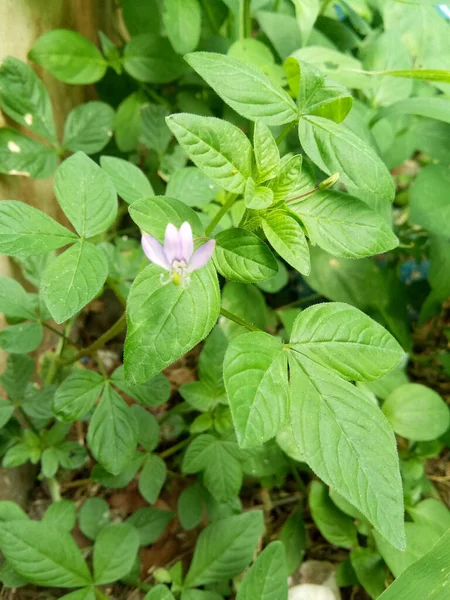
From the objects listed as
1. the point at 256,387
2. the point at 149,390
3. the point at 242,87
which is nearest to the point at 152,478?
the point at 149,390

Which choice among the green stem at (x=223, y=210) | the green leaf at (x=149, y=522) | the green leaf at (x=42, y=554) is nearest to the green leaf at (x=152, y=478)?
the green leaf at (x=149, y=522)

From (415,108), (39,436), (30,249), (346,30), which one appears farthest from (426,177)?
(39,436)

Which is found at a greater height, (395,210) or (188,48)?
(188,48)

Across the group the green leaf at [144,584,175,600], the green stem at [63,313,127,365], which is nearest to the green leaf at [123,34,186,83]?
the green stem at [63,313,127,365]

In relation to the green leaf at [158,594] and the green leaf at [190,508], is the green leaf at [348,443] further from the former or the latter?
the green leaf at [190,508]

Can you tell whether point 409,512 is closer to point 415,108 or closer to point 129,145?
point 415,108
